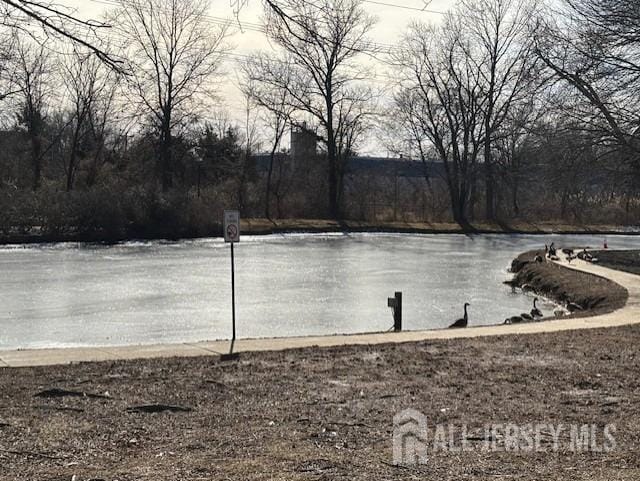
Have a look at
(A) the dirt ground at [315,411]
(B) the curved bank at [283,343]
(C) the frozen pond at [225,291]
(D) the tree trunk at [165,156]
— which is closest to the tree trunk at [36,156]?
(D) the tree trunk at [165,156]

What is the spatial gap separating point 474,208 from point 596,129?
4220cm

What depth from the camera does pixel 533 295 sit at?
865 inches

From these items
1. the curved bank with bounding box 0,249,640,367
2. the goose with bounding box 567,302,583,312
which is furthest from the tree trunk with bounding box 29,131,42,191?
the curved bank with bounding box 0,249,640,367

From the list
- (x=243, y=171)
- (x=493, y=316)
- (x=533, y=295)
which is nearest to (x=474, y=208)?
(x=243, y=171)

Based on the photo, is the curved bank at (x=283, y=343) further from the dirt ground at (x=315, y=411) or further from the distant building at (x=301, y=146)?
the distant building at (x=301, y=146)

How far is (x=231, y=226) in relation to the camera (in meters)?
12.5

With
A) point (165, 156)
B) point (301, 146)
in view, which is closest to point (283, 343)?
point (165, 156)

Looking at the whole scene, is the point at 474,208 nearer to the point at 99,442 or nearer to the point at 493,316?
the point at 493,316

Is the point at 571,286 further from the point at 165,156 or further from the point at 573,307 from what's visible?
the point at 165,156

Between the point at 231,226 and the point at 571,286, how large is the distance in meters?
11.5

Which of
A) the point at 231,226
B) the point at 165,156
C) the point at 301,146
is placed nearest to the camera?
the point at 231,226

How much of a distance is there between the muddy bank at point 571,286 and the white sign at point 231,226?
23.3ft

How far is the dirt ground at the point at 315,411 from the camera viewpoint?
5.33m

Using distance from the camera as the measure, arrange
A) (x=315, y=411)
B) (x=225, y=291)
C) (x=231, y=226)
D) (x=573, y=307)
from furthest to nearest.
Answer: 1. (x=225, y=291)
2. (x=573, y=307)
3. (x=231, y=226)
4. (x=315, y=411)
